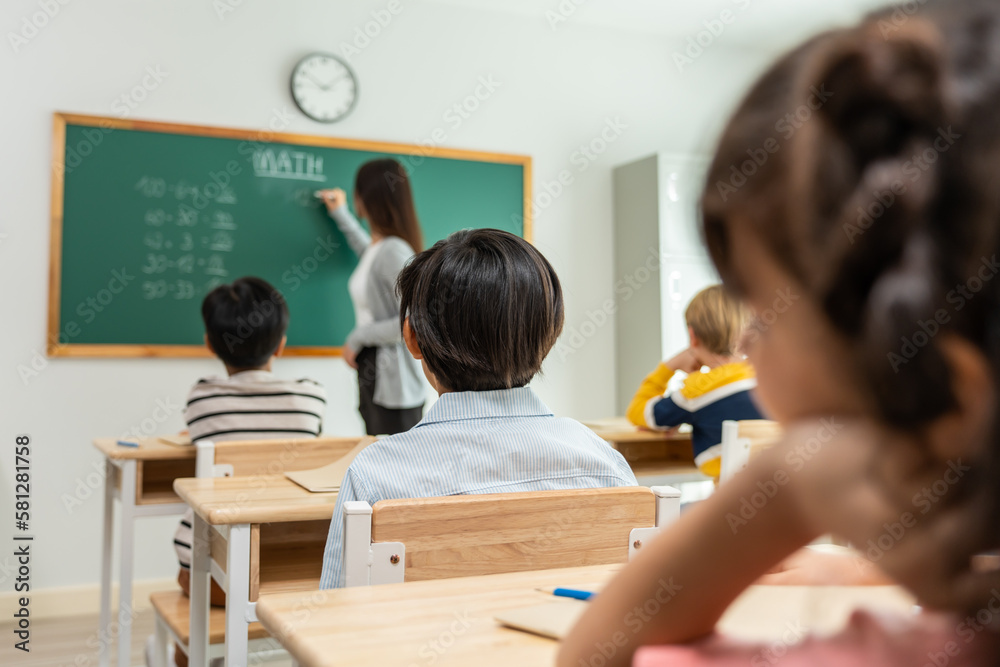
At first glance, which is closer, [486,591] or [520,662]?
[520,662]

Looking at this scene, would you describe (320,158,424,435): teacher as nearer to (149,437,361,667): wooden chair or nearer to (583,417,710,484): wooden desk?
(583,417,710,484): wooden desk

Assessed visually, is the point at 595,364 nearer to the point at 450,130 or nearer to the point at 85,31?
the point at 450,130

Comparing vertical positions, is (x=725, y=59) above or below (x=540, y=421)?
above

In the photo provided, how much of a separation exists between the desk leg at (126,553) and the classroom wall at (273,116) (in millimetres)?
1073

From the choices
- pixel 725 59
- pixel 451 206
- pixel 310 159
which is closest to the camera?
pixel 310 159

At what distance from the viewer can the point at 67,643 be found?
3094 millimetres

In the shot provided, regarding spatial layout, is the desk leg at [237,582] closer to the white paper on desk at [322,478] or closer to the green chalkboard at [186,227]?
the white paper on desk at [322,478]

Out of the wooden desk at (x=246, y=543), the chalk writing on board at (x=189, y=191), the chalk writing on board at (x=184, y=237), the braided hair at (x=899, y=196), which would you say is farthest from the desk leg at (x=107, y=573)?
the braided hair at (x=899, y=196)

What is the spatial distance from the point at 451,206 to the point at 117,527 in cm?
206

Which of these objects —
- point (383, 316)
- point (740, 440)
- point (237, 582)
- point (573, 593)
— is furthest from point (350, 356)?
point (573, 593)

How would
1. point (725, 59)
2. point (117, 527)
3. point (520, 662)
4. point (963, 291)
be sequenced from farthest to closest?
point (725, 59) → point (117, 527) → point (520, 662) → point (963, 291)

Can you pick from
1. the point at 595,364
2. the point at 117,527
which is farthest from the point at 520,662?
the point at 595,364

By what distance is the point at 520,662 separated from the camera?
0.58 m

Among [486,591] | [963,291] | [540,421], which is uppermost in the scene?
[963,291]
